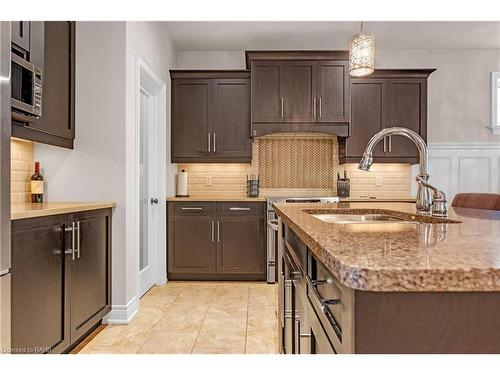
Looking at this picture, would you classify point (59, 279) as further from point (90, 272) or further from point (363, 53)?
point (363, 53)

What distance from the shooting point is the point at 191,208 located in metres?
4.26

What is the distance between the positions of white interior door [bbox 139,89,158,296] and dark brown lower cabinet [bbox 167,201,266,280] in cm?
26

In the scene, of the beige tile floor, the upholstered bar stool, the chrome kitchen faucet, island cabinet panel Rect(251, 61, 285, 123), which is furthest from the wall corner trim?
the chrome kitchen faucet

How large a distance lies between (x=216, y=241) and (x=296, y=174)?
4.47 ft

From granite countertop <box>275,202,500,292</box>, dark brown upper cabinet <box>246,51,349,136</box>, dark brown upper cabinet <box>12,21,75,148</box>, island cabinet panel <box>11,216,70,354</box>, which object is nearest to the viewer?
granite countertop <box>275,202,500,292</box>

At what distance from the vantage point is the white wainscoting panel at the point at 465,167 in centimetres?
493

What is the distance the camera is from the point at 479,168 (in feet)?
16.3

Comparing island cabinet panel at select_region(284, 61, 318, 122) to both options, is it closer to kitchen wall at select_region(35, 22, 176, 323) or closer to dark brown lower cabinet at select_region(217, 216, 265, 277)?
dark brown lower cabinet at select_region(217, 216, 265, 277)

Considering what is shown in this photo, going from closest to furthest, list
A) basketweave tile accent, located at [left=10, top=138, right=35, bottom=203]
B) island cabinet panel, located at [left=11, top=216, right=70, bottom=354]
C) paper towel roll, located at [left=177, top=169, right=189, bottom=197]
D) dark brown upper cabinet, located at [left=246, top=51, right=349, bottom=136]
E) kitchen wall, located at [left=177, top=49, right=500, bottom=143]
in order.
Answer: island cabinet panel, located at [left=11, top=216, right=70, bottom=354] < basketweave tile accent, located at [left=10, top=138, right=35, bottom=203] < dark brown upper cabinet, located at [left=246, top=51, right=349, bottom=136] < paper towel roll, located at [left=177, top=169, right=189, bottom=197] < kitchen wall, located at [left=177, top=49, right=500, bottom=143]

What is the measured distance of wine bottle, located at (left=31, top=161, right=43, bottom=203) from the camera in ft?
8.99

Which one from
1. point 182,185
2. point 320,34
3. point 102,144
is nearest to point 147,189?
point 182,185

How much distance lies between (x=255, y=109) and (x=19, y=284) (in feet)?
10.2

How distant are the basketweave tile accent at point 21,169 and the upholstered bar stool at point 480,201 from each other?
307 cm

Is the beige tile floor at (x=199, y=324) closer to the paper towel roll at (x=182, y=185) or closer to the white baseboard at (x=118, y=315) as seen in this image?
the white baseboard at (x=118, y=315)
